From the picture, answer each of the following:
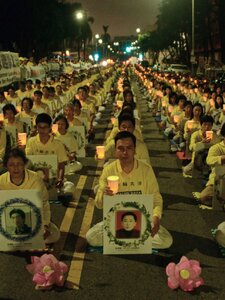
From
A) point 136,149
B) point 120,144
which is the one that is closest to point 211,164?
point 136,149

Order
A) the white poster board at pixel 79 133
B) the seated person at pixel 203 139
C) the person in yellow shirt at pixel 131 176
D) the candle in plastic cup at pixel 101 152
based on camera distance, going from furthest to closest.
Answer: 1. the white poster board at pixel 79 133
2. the seated person at pixel 203 139
3. the candle in plastic cup at pixel 101 152
4. the person in yellow shirt at pixel 131 176

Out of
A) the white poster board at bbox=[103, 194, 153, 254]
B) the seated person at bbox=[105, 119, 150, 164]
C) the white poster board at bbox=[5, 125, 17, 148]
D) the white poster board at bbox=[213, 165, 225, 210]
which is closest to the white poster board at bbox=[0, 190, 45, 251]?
the white poster board at bbox=[103, 194, 153, 254]

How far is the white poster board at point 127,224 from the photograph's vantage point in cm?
541

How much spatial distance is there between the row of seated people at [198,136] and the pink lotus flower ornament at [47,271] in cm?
350

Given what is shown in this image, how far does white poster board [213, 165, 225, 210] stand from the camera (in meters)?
7.19

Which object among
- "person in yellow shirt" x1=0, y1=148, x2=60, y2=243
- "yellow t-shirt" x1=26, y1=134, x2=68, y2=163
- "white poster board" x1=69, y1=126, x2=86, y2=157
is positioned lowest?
"white poster board" x1=69, y1=126, x2=86, y2=157

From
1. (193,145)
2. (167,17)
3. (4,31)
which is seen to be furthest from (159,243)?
(167,17)

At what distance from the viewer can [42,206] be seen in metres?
5.58

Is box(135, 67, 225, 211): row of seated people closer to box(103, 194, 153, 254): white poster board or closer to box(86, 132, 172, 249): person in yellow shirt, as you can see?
box(86, 132, 172, 249): person in yellow shirt

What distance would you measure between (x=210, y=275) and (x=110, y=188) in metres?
1.50

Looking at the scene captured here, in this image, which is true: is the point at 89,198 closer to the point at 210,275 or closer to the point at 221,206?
the point at 221,206

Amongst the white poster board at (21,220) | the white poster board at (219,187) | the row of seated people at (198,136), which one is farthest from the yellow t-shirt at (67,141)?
the white poster board at (21,220)

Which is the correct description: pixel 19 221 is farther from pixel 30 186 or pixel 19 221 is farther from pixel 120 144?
pixel 120 144

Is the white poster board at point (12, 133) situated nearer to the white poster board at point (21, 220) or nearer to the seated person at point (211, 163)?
the seated person at point (211, 163)
